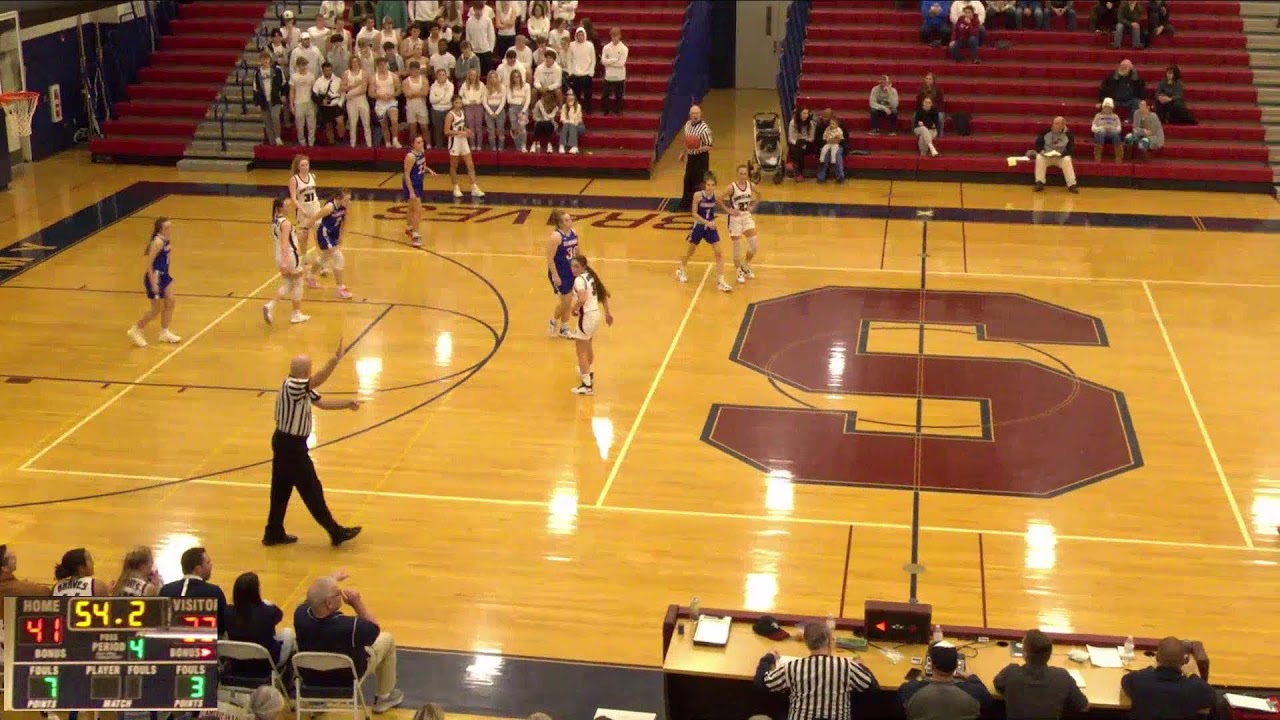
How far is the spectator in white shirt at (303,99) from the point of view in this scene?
27453 mm

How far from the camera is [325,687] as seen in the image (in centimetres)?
982

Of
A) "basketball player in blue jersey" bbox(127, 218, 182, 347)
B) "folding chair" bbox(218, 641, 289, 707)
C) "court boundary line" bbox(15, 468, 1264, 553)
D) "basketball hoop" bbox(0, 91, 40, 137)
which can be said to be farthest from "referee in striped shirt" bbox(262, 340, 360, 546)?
"basketball hoop" bbox(0, 91, 40, 137)

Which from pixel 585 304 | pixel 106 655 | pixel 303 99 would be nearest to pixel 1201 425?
pixel 585 304

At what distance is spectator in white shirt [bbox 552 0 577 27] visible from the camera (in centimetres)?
2931

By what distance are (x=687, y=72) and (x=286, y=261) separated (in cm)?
1453

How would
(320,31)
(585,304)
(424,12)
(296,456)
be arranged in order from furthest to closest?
(424,12) < (320,31) < (585,304) < (296,456)

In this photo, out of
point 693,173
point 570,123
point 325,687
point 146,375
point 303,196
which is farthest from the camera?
point 570,123

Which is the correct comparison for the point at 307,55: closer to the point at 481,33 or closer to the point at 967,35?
the point at 481,33

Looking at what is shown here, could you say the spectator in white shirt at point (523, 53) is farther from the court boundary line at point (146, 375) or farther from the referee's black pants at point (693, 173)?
the court boundary line at point (146, 375)

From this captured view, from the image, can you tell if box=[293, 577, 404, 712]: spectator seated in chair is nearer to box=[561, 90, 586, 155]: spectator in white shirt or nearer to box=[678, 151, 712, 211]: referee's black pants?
box=[678, 151, 712, 211]: referee's black pants

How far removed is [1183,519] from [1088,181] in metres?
13.9

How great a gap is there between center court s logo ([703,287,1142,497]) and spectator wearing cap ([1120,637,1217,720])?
17.3ft

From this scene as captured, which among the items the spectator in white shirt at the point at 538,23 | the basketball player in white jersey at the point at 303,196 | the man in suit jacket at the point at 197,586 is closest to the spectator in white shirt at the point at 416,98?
the spectator in white shirt at the point at 538,23

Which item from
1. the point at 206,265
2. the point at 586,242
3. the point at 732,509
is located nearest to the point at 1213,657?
the point at 732,509
